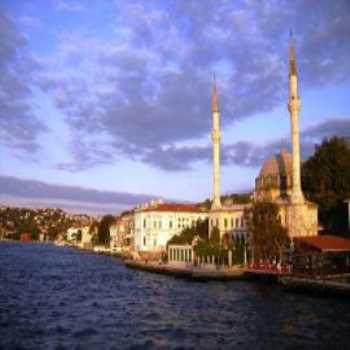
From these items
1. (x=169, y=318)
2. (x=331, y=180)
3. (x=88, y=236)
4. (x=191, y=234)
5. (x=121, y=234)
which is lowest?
(x=169, y=318)

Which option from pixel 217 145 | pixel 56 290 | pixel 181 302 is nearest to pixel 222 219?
pixel 217 145

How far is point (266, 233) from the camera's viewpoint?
57.8 m

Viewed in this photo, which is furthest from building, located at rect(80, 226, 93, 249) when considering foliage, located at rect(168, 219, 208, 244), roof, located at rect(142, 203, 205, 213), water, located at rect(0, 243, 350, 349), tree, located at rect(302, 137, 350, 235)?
water, located at rect(0, 243, 350, 349)

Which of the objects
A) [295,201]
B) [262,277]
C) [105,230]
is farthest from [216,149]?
[105,230]

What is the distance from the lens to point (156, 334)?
27141 mm

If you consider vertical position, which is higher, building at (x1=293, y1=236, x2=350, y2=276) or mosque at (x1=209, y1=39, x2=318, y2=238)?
mosque at (x1=209, y1=39, x2=318, y2=238)

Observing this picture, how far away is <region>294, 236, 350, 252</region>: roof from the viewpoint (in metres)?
48.5

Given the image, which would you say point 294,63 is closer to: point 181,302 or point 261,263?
point 261,263

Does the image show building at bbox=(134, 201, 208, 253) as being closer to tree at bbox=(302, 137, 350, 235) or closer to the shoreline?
the shoreline

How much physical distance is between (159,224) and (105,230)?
70792mm

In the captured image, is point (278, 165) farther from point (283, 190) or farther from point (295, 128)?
point (295, 128)

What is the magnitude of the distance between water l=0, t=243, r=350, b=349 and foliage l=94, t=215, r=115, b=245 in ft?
358

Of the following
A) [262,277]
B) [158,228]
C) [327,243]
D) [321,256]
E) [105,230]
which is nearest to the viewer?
[321,256]

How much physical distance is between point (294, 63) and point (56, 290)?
122 ft
